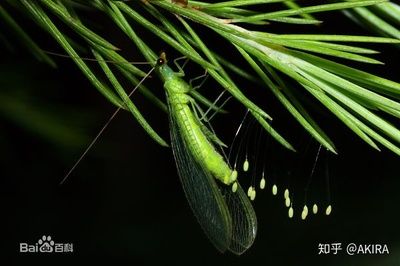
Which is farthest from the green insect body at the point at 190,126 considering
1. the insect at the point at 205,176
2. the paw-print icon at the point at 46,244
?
the paw-print icon at the point at 46,244

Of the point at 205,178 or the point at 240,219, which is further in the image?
the point at 205,178

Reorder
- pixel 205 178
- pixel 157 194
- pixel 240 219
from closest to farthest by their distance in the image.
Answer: pixel 240 219 < pixel 205 178 < pixel 157 194

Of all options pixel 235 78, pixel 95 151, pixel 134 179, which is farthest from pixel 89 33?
pixel 134 179

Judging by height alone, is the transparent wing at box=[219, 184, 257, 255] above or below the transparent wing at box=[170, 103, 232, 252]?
below

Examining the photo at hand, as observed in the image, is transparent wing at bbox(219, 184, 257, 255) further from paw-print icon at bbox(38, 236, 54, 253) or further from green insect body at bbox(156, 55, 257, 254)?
paw-print icon at bbox(38, 236, 54, 253)

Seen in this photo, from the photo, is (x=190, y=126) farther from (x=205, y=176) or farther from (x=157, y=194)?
(x=157, y=194)

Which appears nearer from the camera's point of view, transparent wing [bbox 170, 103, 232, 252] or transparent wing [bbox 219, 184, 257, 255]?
transparent wing [bbox 219, 184, 257, 255]

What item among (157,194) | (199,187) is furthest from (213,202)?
(157,194)

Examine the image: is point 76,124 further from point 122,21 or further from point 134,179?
point 134,179

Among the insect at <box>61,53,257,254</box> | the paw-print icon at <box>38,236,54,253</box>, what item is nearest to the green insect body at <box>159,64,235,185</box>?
the insect at <box>61,53,257,254</box>
